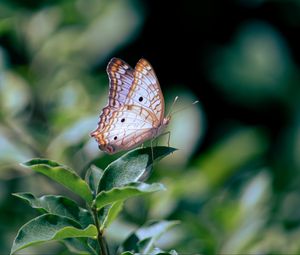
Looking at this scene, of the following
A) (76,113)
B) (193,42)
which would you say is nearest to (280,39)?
(193,42)

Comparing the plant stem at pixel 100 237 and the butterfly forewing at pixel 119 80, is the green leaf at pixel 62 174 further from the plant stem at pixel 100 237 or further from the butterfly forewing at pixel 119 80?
the butterfly forewing at pixel 119 80

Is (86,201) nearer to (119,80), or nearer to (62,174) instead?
(62,174)

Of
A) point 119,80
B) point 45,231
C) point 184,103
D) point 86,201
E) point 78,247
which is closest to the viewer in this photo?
point 45,231

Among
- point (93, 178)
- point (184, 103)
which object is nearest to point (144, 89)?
point (93, 178)

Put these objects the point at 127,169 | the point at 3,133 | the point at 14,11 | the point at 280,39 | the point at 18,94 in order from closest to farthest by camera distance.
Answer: the point at 127,169, the point at 3,133, the point at 18,94, the point at 14,11, the point at 280,39

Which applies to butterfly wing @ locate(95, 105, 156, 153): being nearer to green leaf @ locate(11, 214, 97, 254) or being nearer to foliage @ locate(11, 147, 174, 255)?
foliage @ locate(11, 147, 174, 255)

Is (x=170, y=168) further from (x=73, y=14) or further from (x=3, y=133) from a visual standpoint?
(x=73, y=14)
